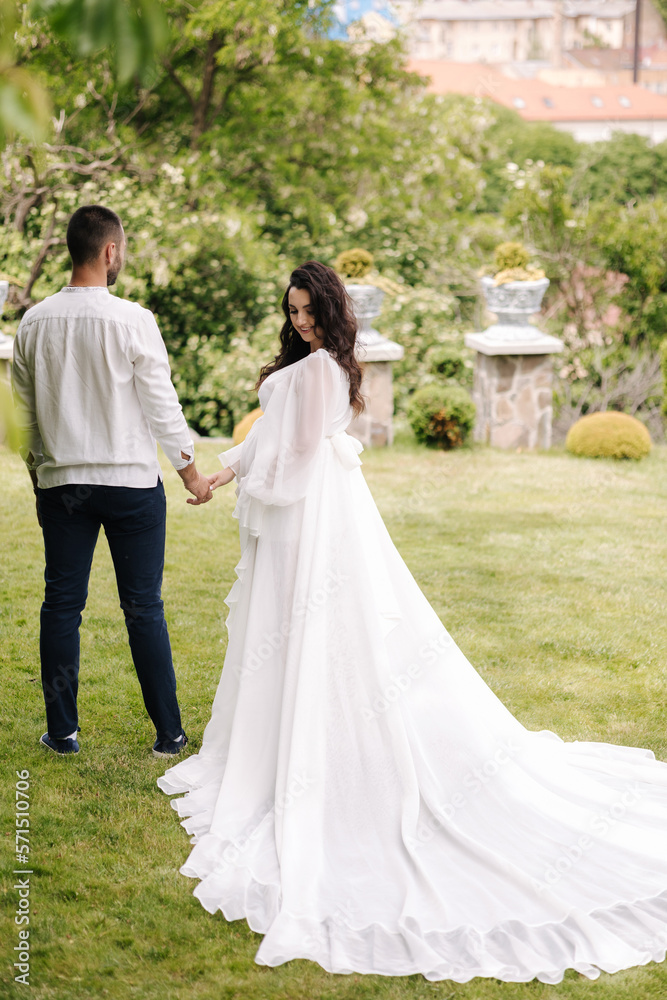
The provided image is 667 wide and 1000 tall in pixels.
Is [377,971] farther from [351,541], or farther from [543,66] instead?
[543,66]

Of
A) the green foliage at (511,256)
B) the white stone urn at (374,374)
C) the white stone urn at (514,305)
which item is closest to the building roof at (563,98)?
the green foliage at (511,256)

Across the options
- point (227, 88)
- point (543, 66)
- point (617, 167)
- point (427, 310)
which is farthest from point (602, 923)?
point (543, 66)

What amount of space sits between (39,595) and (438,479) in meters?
3.67

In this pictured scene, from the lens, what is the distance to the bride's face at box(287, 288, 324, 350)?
287 centimetres

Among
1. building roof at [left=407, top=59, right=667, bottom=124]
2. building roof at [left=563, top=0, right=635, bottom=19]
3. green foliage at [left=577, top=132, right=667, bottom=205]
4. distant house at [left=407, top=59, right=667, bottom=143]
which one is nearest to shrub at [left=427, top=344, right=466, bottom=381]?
green foliage at [left=577, top=132, right=667, bottom=205]

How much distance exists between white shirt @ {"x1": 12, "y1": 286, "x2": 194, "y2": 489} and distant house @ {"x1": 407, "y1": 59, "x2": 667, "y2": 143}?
2089 inches

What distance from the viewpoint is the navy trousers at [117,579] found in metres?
3.01

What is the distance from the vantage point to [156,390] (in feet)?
9.74

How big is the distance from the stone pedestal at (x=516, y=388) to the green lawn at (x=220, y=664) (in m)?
0.45

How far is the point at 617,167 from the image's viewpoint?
3216cm

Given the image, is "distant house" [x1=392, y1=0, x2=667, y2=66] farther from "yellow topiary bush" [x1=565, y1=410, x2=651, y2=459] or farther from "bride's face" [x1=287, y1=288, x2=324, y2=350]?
"bride's face" [x1=287, y1=288, x2=324, y2=350]

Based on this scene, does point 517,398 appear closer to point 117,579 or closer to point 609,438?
point 609,438

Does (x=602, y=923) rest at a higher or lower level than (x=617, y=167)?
lower

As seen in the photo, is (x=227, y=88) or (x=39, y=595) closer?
(x=39, y=595)
